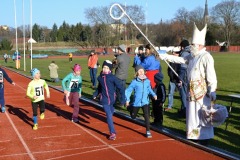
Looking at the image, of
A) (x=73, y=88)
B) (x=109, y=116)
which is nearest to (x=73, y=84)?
(x=73, y=88)

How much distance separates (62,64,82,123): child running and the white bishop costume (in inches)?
138

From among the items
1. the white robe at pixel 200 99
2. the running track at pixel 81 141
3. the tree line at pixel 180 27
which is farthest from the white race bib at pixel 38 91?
the tree line at pixel 180 27

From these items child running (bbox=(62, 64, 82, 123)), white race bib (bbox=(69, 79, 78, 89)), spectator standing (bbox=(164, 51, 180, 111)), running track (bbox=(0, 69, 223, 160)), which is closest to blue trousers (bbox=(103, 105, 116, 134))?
running track (bbox=(0, 69, 223, 160))

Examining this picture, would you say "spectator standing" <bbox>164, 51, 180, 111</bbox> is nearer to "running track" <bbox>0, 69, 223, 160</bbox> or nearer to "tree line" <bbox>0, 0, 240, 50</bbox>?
"running track" <bbox>0, 69, 223, 160</bbox>

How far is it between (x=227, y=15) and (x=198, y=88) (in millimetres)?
92599

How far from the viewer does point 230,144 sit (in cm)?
725

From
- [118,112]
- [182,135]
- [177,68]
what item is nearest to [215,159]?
[182,135]

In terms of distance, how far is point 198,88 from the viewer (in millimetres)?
6777

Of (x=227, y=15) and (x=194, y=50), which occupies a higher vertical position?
(x=227, y=15)

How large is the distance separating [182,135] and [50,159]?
3.03 meters

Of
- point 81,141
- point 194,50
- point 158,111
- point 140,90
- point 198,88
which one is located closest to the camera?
point 198,88

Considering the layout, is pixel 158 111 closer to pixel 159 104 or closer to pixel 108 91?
pixel 159 104

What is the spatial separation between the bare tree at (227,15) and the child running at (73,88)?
285 ft

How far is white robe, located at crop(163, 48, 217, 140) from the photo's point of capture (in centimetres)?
658
